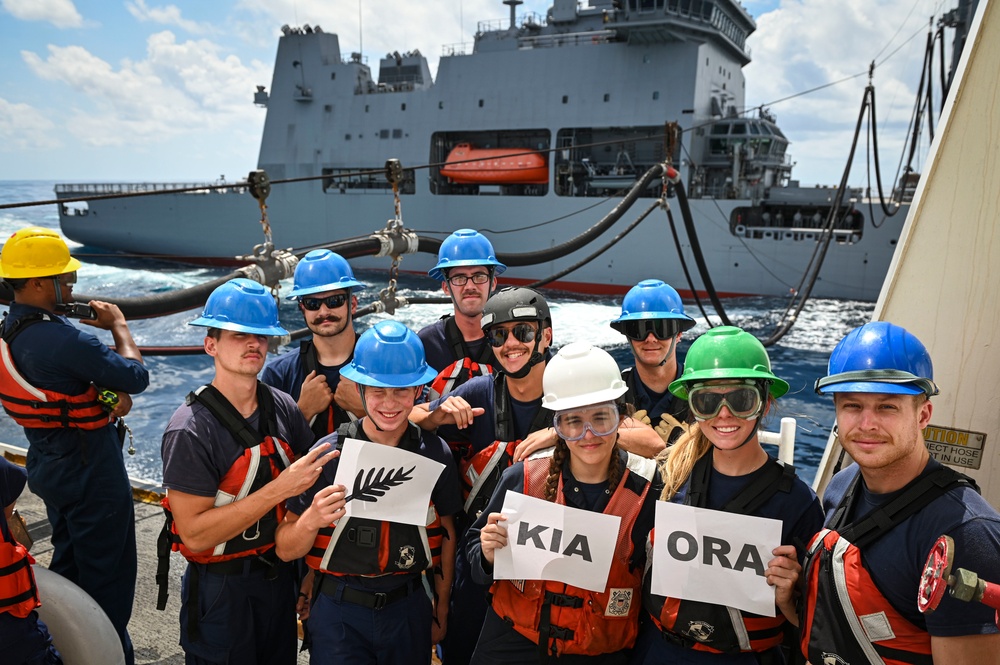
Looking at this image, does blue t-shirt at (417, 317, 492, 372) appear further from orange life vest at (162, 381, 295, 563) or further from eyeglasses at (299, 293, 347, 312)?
orange life vest at (162, 381, 295, 563)

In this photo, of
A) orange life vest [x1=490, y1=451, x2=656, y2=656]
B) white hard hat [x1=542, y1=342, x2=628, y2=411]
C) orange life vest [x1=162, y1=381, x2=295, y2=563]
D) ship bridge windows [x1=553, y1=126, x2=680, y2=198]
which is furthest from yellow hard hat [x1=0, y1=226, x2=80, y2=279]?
ship bridge windows [x1=553, y1=126, x2=680, y2=198]

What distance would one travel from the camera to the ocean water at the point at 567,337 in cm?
1137

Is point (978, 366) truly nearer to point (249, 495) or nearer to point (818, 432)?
point (249, 495)

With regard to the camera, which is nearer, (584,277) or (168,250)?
(584,277)

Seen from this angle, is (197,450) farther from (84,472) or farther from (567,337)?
(567,337)

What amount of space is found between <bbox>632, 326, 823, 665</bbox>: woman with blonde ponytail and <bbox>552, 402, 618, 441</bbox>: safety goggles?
9.0 inches

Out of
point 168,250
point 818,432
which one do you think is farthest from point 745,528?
point 168,250

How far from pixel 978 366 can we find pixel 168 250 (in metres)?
31.5

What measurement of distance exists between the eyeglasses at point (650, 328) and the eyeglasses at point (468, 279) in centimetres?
88

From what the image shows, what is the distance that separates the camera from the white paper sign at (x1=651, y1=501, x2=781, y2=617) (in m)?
Answer: 1.87

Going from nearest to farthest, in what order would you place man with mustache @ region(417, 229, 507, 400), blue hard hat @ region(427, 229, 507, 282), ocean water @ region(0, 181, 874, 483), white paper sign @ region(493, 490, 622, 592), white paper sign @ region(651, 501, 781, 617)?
white paper sign @ region(651, 501, 781, 617), white paper sign @ region(493, 490, 622, 592), man with mustache @ region(417, 229, 507, 400), blue hard hat @ region(427, 229, 507, 282), ocean water @ region(0, 181, 874, 483)

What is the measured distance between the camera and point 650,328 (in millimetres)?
3012

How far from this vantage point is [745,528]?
74.2 inches

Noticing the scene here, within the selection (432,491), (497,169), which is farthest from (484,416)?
(497,169)
